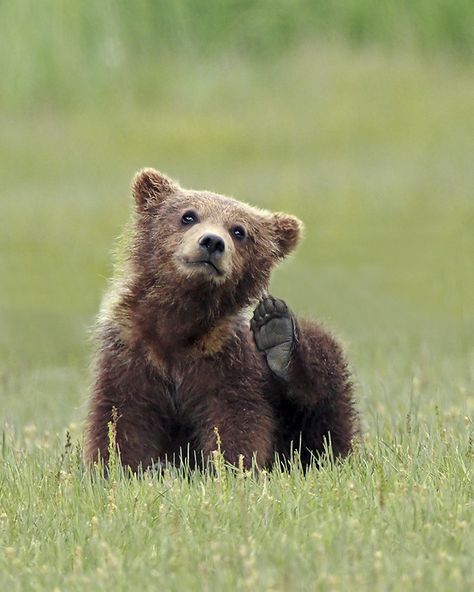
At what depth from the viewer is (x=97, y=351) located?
577 cm

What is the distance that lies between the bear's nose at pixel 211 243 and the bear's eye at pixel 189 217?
334 mm

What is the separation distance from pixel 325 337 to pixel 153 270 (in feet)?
2.48

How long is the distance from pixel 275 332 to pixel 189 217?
65 centimetres

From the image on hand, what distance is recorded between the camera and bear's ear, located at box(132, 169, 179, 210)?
19.7ft

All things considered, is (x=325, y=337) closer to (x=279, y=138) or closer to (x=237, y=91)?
(x=279, y=138)

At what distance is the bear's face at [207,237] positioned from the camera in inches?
215

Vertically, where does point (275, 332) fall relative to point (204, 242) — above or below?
below

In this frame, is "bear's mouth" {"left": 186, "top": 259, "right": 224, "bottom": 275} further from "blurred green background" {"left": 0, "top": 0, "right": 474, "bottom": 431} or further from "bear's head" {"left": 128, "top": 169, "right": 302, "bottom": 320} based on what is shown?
"blurred green background" {"left": 0, "top": 0, "right": 474, "bottom": 431}

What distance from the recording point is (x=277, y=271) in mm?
13688

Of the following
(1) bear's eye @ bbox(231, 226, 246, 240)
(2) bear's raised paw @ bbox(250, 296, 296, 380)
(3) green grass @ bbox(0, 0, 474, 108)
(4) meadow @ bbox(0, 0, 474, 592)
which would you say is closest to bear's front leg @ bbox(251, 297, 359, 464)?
(2) bear's raised paw @ bbox(250, 296, 296, 380)

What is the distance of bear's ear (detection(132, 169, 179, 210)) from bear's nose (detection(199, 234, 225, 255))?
0.67m

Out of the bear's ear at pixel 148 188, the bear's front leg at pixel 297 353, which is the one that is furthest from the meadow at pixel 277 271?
the bear's ear at pixel 148 188

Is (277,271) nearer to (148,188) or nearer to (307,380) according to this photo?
(148,188)

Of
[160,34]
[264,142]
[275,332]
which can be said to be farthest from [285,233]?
[160,34]
